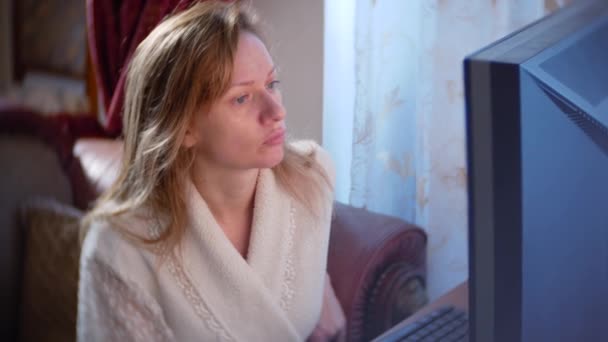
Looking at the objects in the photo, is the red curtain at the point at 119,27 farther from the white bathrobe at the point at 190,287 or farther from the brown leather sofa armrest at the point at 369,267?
the brown leather sofa armrest at the point at 369,267

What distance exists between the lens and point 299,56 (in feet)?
3.47

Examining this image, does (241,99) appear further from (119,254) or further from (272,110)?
(119,254)

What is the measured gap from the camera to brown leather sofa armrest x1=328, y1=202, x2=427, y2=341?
0.94m

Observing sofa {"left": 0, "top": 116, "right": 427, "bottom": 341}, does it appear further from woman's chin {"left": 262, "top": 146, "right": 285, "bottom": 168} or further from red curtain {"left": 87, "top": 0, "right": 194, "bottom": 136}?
woman's chin {"left": 262, "top": 146, "right": 285, "bottom": 168}

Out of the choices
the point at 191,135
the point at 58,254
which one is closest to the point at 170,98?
the point at 191,135

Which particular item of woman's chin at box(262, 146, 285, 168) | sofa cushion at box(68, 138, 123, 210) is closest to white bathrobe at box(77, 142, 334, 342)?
woman's chin at box(262, 146, 285, 168)

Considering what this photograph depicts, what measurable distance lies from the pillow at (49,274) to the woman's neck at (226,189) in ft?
1.05

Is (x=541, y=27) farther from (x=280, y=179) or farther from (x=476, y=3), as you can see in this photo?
(x=476, y=3)

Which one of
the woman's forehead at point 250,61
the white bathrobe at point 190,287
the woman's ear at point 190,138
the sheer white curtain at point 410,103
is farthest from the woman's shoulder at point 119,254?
the sheer white curtain at point 410,103

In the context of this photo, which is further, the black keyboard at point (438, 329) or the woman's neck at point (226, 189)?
the woman's neck at point (226, 189)

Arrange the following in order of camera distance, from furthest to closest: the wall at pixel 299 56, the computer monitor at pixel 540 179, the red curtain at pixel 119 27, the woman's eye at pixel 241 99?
the wall at pixel 299 56 < the red curtain at pixel 119 27 < the woman's eye at pixel 241 99 < the computer monitor at pixel 540 179

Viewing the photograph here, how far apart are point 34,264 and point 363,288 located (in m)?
0.52

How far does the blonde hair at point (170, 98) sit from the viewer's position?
69 cm

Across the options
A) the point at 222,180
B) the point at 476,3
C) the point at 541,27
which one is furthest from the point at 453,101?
the point at 541,27
